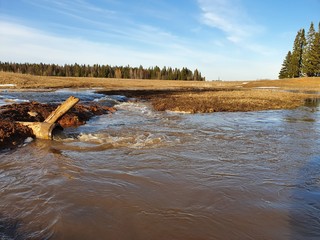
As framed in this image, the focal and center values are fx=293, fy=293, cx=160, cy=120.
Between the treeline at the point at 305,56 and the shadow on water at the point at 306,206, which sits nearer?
the shadow on water at the point at 306,206

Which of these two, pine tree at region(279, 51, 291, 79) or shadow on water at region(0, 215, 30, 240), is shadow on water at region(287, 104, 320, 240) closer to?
shadow on water at region(0, 215, 30, 240)

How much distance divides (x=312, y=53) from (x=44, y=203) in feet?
256

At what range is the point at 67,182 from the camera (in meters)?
5.76

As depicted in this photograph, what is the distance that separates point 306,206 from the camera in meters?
4.79

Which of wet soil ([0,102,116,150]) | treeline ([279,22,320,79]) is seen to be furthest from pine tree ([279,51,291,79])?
wet soil ([0,102,116,150])

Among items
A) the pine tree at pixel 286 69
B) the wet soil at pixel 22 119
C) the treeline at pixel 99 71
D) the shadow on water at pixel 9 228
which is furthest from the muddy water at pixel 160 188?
the treeline at pixel 99 71

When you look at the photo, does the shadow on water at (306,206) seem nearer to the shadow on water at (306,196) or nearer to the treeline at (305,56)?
the shadow on water at (306,196)

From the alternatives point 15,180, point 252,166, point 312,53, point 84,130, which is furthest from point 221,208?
point 312,53

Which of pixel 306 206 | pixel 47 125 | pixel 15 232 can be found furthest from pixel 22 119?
pixel 306 206

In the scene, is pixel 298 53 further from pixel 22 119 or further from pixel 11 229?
pixel 11 229

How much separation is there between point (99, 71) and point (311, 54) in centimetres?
8531

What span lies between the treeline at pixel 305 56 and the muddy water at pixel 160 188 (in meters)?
70.3

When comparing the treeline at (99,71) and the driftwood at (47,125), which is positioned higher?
the treeline at (99,71)

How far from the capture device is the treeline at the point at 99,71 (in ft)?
394
